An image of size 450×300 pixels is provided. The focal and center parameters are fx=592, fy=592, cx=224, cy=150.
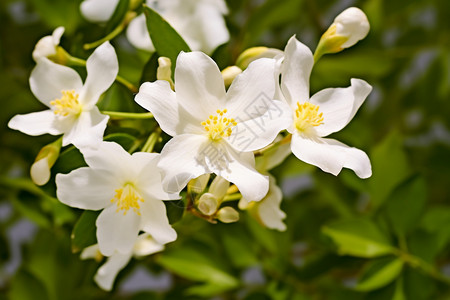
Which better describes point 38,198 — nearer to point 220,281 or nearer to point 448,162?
point 220,281

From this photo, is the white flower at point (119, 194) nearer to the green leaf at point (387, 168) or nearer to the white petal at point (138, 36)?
the white petal at point (138, 36)

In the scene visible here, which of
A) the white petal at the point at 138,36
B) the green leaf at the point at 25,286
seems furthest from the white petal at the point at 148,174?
the green leaf at the point at 25,286

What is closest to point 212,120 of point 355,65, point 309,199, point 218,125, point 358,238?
point 218,125

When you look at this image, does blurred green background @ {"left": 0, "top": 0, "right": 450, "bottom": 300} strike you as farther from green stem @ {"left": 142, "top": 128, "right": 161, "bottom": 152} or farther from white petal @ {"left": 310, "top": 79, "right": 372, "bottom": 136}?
white petal @ {"left": 310, "top": 79, "right": 372, "bottom": 136}

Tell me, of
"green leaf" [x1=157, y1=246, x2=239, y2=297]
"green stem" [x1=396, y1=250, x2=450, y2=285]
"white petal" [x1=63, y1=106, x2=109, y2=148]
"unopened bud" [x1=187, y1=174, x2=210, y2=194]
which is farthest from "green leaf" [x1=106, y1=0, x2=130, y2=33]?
"green stem" [x1=396, y1=250, x2=450, y2=285]

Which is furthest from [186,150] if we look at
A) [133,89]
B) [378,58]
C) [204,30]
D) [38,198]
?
[378,58]

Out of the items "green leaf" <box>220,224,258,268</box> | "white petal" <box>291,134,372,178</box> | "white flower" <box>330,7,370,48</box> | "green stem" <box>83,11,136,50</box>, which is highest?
"white flower" <box>330,7,370,48</box>

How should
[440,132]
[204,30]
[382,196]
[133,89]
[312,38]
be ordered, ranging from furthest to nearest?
[440,132], [312,38], [382,196], [204,30], [133,89]
